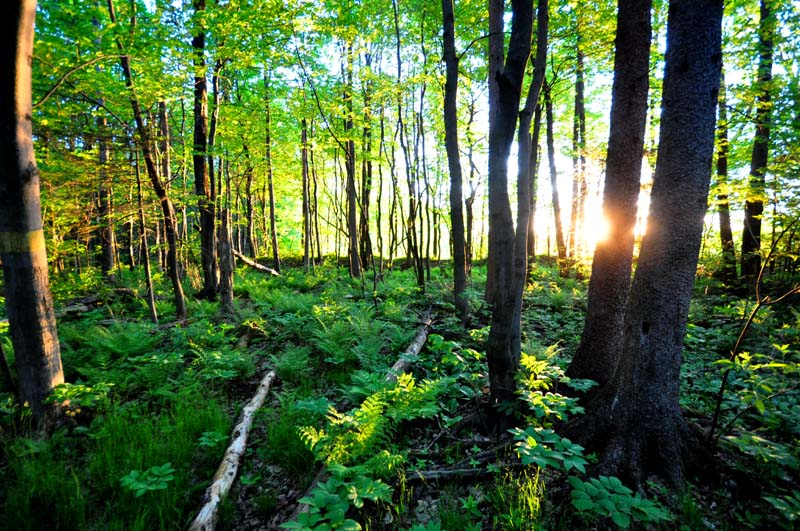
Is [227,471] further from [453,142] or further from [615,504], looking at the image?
[453,142]

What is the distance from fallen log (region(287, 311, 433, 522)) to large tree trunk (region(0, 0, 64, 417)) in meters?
3.57

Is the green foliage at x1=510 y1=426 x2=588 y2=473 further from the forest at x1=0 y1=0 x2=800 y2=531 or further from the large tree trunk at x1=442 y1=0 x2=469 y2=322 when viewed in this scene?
the large tree trunk at x1=442 y1=0 x2=469 y2=322

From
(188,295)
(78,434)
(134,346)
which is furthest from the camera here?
(188,295)

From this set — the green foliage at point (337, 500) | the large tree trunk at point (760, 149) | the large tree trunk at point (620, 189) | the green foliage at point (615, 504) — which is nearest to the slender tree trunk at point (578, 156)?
the large tree trunk at point (760, 149)

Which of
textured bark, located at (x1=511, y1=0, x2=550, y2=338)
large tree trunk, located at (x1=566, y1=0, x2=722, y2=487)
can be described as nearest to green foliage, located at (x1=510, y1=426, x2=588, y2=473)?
large tree trunk, located at (x1=566, y1=0, x2=722, y2=487)

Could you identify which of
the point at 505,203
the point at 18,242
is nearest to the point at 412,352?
the point at 505,203

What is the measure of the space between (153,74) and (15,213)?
13.3 feet

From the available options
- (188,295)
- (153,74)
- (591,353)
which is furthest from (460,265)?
(188,295)

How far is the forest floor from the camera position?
2.44 meters

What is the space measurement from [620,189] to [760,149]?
390 inches

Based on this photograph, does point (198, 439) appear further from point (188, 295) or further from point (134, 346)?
point (188, 295)

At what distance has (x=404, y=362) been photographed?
17.0 ft

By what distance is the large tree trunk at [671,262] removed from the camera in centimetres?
267

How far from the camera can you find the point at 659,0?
7.84 m
